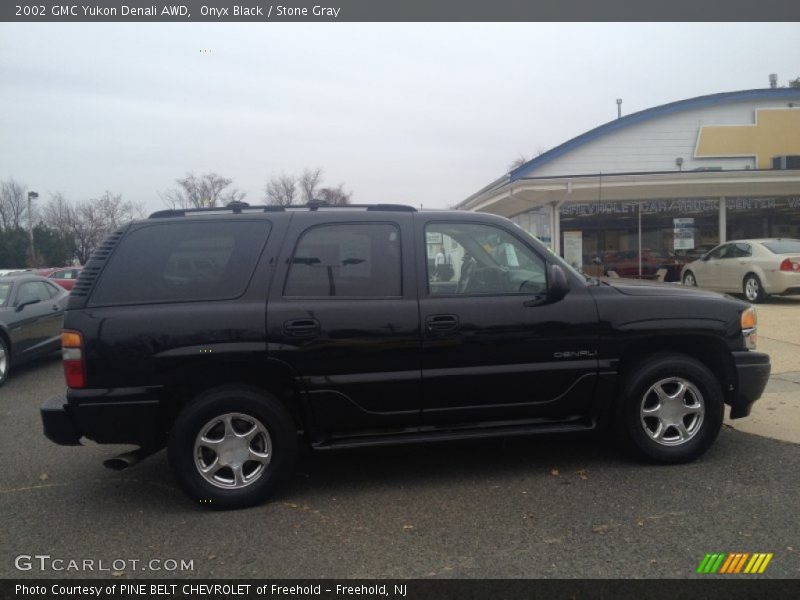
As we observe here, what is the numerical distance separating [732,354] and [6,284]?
9.58 metres

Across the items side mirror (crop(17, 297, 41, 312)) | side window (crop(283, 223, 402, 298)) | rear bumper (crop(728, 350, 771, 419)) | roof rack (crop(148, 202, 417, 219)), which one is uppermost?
roof rack (crop(148, 202, 417, 219))

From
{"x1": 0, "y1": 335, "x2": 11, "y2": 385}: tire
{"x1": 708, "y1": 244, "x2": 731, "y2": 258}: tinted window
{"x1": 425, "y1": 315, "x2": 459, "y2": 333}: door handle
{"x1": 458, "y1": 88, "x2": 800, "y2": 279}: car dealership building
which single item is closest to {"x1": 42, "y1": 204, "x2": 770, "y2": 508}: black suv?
{"x1": 425, "y1": 315, "x2": 459, "y2": 333}: door handle

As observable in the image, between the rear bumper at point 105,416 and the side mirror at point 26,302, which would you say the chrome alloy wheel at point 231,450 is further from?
the side mirror at point 26,302

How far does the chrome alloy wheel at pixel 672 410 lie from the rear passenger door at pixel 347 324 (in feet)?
5.72

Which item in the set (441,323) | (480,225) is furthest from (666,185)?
(441,323)

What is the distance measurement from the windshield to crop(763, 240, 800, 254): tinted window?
13.8m

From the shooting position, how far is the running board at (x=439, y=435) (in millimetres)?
4074

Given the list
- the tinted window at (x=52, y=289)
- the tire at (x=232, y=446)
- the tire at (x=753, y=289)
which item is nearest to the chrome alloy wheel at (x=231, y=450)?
the tire at (x=232, y=446)

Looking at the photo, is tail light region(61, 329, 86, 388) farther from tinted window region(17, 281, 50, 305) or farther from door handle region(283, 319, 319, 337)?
tinted window region(17, 281, 50, 305)

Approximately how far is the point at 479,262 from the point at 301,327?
1376mm

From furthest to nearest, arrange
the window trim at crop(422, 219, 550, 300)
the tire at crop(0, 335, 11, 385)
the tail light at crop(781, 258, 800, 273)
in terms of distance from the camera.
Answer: the tail light at crop(781, 258, 800, 273) < the tire at crop(0, 335, 11, 385) < the window trim at crop(422, 219, 550, 300)

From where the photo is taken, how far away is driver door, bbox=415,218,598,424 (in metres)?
4.07

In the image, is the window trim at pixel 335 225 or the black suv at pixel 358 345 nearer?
the black suv at pixel 358 345
